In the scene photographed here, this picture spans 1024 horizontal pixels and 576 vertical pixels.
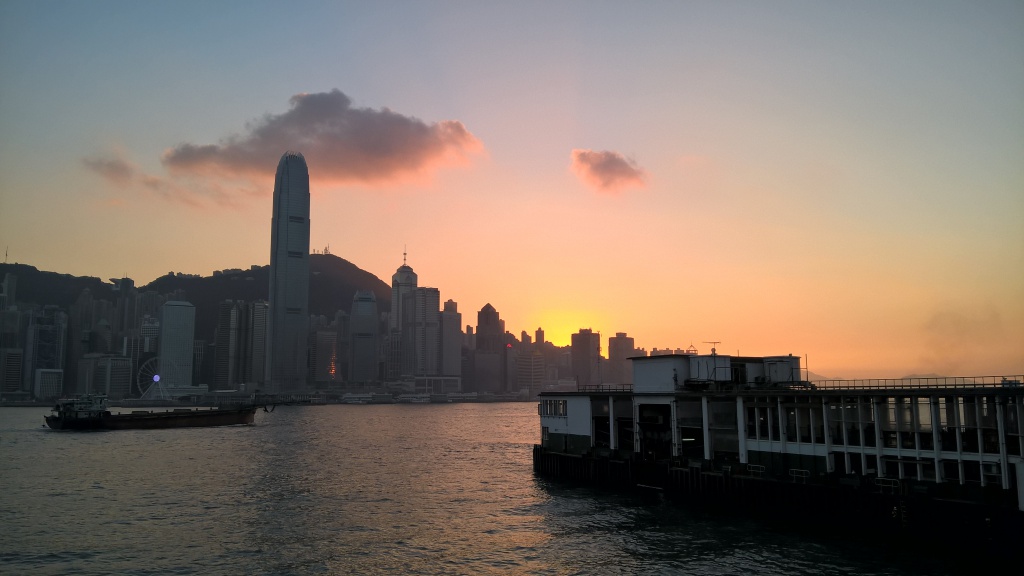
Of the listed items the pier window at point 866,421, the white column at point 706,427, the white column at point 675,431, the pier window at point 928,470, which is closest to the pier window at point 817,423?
the pier window at point 866,421

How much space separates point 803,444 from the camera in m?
58.1

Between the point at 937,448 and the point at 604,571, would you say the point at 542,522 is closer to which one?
the point at 604,571

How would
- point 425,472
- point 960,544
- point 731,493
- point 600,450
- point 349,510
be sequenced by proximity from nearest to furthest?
point 960,544 < point 731,493 < point 349,510 < point 600,450 < point 425,472

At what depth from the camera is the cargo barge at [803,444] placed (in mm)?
45938

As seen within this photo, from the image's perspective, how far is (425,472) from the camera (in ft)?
324

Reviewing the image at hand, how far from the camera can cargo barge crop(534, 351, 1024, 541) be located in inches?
1809

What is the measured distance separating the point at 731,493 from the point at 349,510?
36299mm

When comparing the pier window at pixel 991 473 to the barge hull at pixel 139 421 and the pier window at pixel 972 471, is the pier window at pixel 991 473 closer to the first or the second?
the pier window at pixel 972 471

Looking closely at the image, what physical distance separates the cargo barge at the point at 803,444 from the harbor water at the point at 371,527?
2.45 m

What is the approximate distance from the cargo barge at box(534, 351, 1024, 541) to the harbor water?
96.3 inches

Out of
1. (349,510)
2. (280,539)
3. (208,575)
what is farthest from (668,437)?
(208,575)

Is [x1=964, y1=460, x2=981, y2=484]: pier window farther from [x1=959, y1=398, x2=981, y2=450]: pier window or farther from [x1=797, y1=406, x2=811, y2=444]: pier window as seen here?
[x1=797, y1=406, x2=811, y2=444]: pier window

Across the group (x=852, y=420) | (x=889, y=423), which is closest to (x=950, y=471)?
(x=889, y=423)

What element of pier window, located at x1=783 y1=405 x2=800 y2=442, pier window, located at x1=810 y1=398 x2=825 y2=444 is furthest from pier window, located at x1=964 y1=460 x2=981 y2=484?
pier window, located at x1=783 y1=405 x2=800 y2=442
